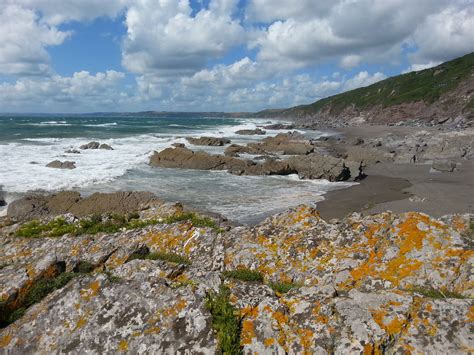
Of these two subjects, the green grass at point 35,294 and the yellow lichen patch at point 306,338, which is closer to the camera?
the yellow lichen patch at point 306,338

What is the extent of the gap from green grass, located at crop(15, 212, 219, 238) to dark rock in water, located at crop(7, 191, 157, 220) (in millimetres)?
9381

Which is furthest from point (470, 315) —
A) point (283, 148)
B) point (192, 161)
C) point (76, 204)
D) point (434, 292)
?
point (283, 148)

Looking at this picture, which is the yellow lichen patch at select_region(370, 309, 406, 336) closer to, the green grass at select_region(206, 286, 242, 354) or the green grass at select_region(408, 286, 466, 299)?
the green grass at select_region(408, 286, 466, 299)

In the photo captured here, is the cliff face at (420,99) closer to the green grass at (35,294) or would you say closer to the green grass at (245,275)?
the green grass at (245,275)

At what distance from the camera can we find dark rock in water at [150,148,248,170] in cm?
3484

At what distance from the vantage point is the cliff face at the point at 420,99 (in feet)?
308

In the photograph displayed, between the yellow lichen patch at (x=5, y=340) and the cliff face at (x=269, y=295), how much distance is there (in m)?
0.01

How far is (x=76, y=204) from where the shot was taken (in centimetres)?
1911

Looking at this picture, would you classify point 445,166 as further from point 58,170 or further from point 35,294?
point 58,170

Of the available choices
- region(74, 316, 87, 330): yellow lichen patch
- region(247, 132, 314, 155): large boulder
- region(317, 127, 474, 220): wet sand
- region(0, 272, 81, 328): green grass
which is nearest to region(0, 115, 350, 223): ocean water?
region(317, 127, 474, 220): wet sand

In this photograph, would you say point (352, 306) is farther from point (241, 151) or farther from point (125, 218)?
point (241, 151)

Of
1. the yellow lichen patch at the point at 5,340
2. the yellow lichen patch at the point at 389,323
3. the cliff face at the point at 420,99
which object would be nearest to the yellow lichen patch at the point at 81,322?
the yellow lichen patch at the point at 5,340

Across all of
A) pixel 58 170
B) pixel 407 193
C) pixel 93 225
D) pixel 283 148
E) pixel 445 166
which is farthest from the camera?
pixel 283 148

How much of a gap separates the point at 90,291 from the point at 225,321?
2.05 metres
